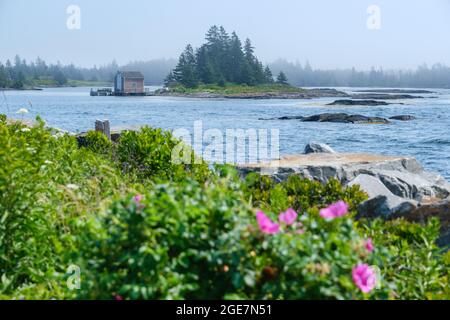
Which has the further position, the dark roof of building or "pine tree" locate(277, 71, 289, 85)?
"pine tree" locate(277, 71, 289, 85)

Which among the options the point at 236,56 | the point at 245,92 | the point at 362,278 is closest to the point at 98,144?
the point at 362,278

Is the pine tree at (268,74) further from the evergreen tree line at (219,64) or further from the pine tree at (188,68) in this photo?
the pine tree at (188,68)

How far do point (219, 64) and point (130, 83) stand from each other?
893 inches

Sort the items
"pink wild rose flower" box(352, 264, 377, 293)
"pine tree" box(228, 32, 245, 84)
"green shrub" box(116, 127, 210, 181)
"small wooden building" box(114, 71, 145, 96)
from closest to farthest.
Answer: "pink wild rose flower" box(352, 264, 377, 293) → "green shrub" box(116, 127, 210, 181) → "pine tree" box(228, 32, 245, 84) → "small wooden building" box(114, 71, 145, 96)

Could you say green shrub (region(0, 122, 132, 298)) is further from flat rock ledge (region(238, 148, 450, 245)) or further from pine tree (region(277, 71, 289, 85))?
pine tree (region(277, 71, 289, 85))

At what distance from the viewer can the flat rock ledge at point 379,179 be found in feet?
19.9

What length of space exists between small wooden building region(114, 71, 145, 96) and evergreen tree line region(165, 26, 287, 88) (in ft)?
30.0

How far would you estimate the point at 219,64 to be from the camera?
50.3 meters

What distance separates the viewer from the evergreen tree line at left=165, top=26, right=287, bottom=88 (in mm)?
48344

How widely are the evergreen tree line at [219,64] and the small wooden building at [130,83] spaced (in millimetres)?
9158

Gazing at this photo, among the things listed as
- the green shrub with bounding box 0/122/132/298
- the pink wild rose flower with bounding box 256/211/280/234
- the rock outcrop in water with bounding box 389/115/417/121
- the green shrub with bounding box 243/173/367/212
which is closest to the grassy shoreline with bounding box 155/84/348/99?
the rock outcrop in water with bounding box 389/115/417/121
